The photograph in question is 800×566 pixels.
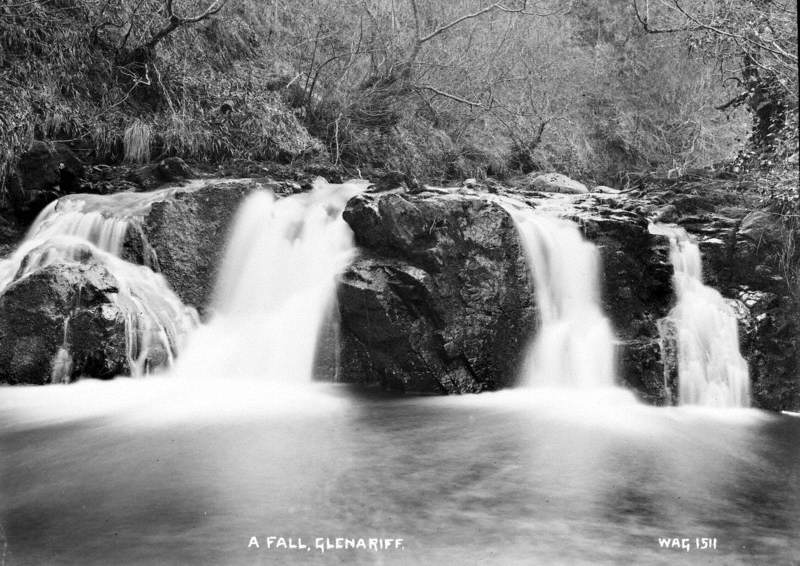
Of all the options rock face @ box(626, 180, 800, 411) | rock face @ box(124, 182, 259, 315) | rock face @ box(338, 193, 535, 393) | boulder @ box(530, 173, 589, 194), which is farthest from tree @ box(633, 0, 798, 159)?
rock face @ box(124, 182, 259, 315)

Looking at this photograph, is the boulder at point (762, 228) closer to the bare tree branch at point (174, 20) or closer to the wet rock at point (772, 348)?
the wet rock at point (772, 348)

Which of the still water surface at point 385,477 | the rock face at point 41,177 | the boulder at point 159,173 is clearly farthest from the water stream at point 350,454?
the boulder at point 159,173

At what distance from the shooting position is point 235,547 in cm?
283

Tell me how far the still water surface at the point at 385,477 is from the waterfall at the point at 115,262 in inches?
20.4

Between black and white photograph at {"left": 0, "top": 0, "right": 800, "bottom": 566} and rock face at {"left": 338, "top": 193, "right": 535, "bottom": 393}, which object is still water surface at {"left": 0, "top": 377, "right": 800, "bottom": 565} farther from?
rock face at {"left": 338, "top": 193, "right": 535, "bottom": 393}

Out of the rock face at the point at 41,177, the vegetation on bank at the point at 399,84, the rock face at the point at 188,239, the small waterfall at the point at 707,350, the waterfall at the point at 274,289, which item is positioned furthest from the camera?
the vegetation on bank at the point at 399,84

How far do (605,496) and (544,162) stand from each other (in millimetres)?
12471

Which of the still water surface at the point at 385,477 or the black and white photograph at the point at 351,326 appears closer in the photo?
the still water surface at the point at 385,477

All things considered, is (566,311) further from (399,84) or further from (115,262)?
(399,84)

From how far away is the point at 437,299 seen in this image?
6.45 meters

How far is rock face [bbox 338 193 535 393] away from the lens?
6434 mm

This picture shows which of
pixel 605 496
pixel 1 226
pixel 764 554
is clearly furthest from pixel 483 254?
pixel 1 226

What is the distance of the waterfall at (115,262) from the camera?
21.1 feet

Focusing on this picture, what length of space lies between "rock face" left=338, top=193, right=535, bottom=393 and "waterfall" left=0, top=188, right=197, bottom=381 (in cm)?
199
